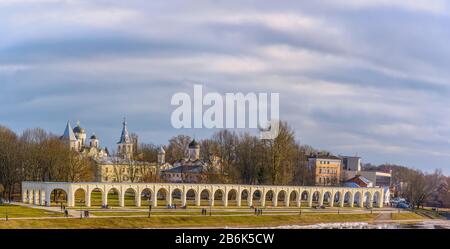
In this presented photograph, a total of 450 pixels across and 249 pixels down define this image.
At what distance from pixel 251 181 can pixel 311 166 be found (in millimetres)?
10974

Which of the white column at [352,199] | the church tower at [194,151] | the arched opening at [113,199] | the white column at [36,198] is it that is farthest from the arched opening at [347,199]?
the white column at [36,198]

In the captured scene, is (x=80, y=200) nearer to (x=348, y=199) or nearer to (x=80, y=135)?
(x=348, y=199)

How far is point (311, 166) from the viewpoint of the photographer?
69.5m

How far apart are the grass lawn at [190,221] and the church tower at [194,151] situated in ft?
105

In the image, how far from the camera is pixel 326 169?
71.2m

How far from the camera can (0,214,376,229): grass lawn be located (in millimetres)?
30078

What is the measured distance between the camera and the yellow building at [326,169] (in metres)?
69.2

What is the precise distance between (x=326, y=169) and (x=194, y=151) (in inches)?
639

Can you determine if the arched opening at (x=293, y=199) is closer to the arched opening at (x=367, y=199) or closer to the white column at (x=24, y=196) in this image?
the arched opening at (x=367, y=199)

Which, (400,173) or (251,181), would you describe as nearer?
(251,181)

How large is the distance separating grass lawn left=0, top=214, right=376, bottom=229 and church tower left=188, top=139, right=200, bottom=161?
31997 millimetres
